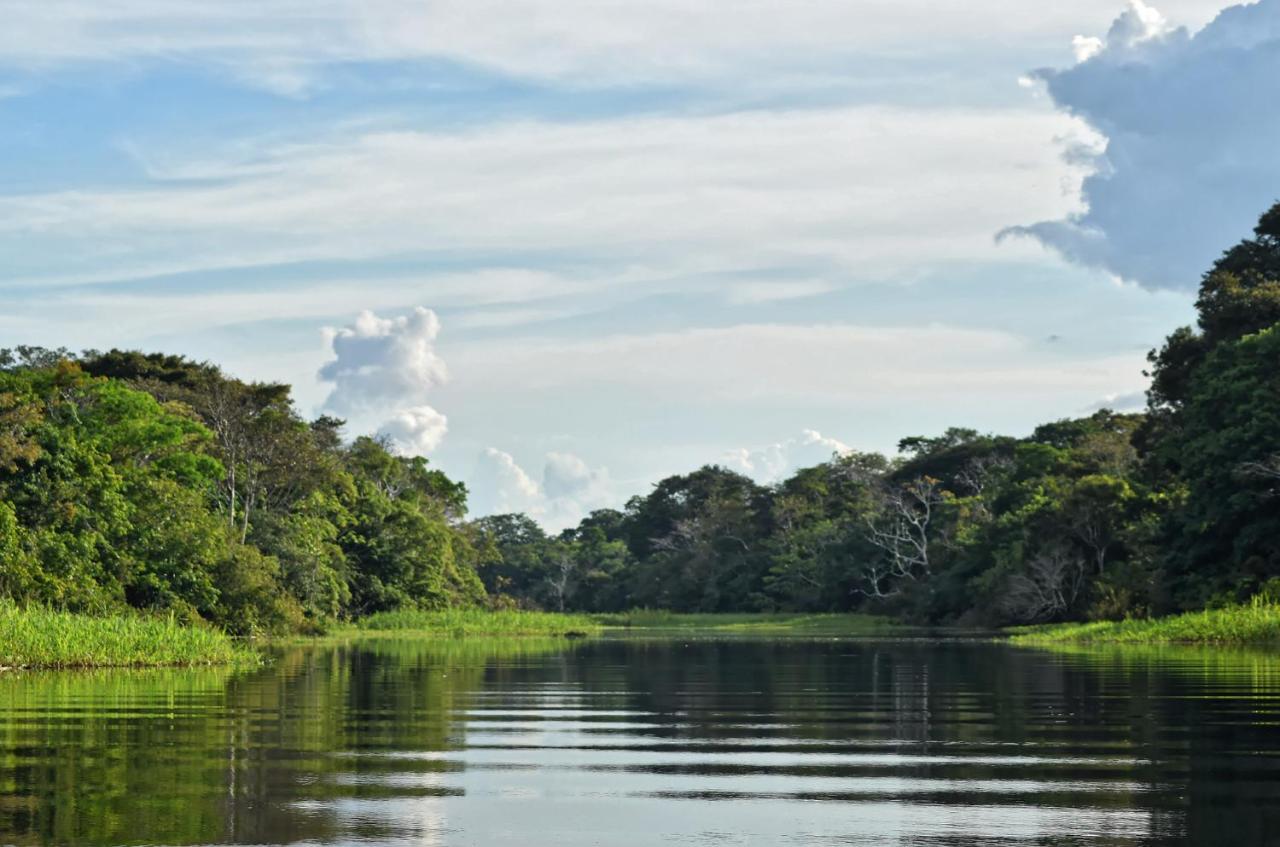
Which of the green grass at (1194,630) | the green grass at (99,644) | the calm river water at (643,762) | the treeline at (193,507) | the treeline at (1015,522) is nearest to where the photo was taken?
the calm river water at (643,762)

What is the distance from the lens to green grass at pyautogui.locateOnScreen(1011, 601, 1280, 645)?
44156 mm

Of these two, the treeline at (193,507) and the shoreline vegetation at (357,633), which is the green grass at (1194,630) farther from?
the treeline at (193,507)

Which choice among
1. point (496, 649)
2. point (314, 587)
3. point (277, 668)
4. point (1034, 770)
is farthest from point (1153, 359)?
Answer: point (1034, 770)

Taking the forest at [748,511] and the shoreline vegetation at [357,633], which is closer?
the shoreline vegetation at [357,633]

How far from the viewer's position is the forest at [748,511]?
50.7 meters

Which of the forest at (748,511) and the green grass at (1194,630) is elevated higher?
the forest at (748,511)

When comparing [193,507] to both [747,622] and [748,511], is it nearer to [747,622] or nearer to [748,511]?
[747,622]

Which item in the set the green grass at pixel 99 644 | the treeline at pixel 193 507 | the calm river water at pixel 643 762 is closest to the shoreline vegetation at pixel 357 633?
the green grass at pixel 99 644

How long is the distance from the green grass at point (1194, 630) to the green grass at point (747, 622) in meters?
27.2

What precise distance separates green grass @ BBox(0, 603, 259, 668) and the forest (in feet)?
15.5

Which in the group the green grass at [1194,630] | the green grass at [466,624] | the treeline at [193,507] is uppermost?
the treeline at [193,507]

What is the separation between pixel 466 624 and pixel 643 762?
6593 cm

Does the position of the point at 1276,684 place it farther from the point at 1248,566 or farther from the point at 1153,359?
the point at 1153,359

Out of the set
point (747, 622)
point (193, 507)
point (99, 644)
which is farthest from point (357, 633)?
point (99, 644)
